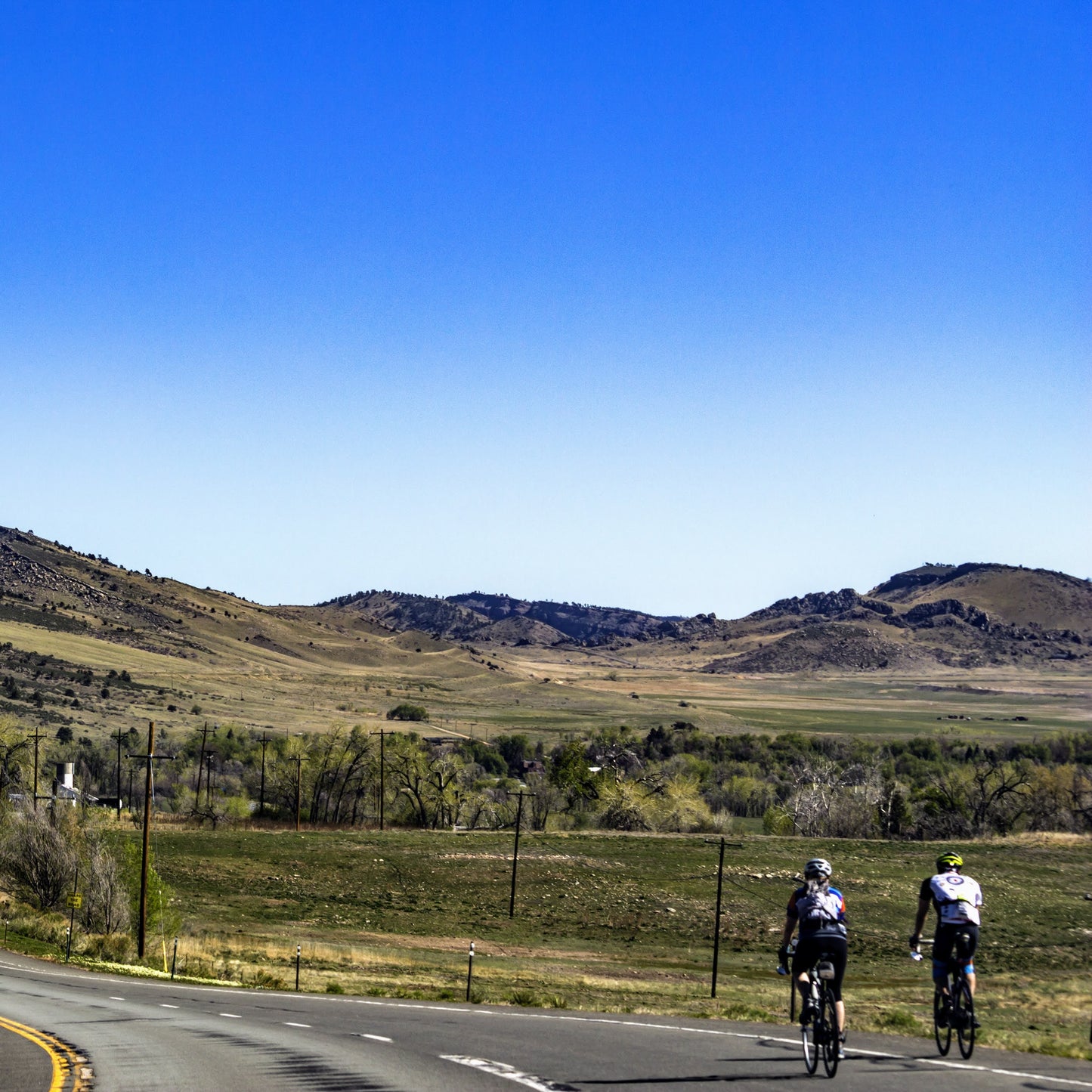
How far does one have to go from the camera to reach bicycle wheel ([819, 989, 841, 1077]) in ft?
42.5

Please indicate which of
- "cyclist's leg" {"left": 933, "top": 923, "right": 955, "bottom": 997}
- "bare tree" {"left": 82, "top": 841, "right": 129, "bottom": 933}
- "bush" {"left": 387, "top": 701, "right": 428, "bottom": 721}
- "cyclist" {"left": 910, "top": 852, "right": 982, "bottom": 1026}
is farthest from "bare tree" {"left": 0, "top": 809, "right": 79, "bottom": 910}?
"bush" {"left": 387, "top": 701, "right": 428, "bottom": 721}

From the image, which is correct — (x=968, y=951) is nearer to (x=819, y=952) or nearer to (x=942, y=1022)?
(x=942, y=1022)

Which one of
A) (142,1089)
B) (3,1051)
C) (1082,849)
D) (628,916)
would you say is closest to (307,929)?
(628,916)

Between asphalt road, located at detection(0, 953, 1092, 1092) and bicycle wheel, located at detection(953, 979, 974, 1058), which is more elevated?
bicycle wheel, located at detection(953, 979, 974, 1058)

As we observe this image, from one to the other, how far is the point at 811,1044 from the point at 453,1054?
15.5 ft

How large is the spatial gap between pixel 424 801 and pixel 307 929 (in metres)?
47.9

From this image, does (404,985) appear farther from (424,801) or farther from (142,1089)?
(424,801)

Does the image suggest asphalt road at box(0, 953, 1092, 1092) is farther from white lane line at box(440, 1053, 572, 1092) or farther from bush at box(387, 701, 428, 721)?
bush at box(387, 701, 428, 721)

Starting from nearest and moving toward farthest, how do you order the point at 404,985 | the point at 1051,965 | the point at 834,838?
the point at 404,985, the point at 1051,965, the point at 834,838

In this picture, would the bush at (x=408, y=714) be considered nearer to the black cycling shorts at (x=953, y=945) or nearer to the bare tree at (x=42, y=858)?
the bare tree at (x=42, y=858)

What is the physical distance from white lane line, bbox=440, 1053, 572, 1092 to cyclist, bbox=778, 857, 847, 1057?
2596mm

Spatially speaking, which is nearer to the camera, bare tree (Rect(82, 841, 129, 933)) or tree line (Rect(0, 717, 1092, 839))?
bare tree (Rect(82, 841, 129, 933))

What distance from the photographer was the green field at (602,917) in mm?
37781

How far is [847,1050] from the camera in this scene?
15.5 m
